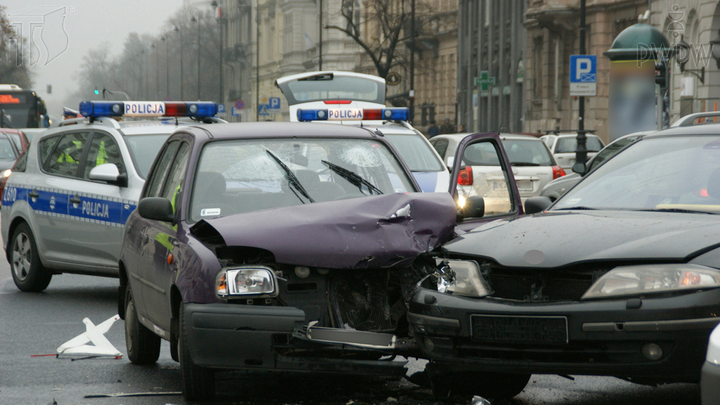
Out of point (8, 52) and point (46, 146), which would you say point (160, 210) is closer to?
point (46, 146)

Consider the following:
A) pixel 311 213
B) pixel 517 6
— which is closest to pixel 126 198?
pixel 311 213

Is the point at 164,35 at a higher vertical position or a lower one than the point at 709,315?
higher

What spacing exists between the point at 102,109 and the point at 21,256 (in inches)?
75.2

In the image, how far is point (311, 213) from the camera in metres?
5.64

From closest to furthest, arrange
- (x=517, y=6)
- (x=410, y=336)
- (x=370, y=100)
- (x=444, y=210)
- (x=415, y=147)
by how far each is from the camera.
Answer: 1. (x=410, y=336)
2. (x=444, y=210)
3. (x=415, y=147)
4. (x=370, y=100)
5. (x=517, y=6)

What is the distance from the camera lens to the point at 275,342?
5.25 metres

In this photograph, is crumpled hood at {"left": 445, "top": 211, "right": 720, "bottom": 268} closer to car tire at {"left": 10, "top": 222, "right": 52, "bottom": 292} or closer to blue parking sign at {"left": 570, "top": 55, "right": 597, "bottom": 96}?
car tire at {"left": 10, "top": 222, "right": 52, "bottom": 292}

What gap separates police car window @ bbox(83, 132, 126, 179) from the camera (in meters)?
10.4

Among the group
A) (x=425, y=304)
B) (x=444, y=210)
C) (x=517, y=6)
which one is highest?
(x=517, y=6)

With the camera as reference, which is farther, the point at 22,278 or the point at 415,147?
the point at 415,147

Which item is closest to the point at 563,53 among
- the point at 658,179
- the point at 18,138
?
the point at 18,138

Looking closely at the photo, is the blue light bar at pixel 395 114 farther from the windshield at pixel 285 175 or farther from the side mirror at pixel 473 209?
the windshield at pixel 285 175

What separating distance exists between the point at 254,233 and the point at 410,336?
38.1 inches

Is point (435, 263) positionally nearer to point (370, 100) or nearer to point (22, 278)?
point (22, 278)
